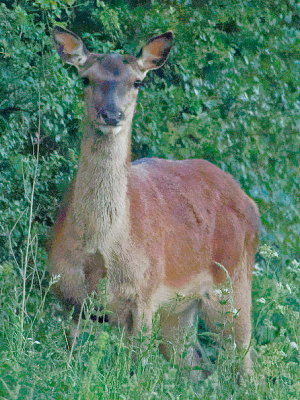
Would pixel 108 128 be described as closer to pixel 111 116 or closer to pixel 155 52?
pixel 111 116

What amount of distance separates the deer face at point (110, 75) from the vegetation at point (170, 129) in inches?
14.9

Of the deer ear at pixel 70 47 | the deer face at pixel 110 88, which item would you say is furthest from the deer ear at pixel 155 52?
the deer ear at pixel 70 47

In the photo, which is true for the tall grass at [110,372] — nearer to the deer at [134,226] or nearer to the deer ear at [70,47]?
the deer at [134,226]

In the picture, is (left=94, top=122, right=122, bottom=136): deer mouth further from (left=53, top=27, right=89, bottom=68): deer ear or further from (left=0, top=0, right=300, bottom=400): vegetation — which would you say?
(left=53, top=27, right=89, bottom=68): deer ear

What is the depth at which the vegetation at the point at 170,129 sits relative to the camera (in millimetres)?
5500

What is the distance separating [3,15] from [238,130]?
2.88 m

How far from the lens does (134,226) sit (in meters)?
6.17

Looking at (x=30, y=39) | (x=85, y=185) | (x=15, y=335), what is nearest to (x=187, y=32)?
(x=30, y=39)

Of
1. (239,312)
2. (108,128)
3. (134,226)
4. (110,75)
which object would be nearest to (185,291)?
(239,312)

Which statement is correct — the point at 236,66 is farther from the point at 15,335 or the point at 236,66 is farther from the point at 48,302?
the point at 15,335

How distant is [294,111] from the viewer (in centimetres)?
923

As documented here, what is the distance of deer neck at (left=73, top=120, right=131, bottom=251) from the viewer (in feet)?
19.5

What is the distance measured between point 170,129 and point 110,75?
1962 mm

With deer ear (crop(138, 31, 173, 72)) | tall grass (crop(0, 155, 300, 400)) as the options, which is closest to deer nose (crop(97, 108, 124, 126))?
deer ear (crop(138, 31, 173, 72))
